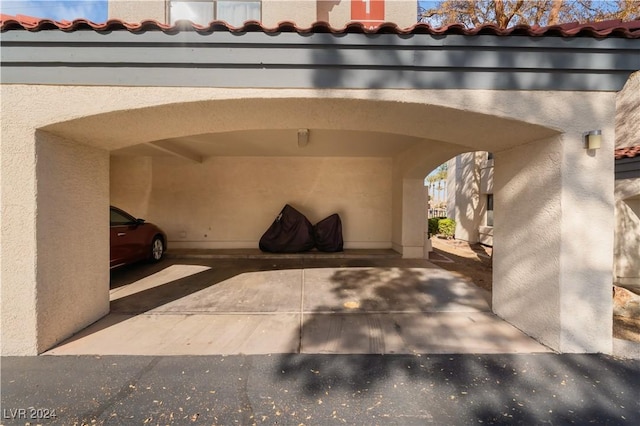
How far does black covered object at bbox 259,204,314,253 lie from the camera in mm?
7250

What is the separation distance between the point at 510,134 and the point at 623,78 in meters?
1.05

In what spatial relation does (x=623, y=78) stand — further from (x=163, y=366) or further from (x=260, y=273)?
(x=260, y=273)

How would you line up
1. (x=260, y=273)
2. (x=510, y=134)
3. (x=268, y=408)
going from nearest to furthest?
(x=268, y=408) → (x=510, y=134) → (x=260, y=273)

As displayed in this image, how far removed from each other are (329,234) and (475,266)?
4.24 m

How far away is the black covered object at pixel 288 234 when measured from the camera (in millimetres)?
7250

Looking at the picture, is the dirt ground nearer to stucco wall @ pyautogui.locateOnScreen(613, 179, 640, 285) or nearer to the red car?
stucco wall @ pyautogui.locateOnScreen(613, 179, 640, 285)

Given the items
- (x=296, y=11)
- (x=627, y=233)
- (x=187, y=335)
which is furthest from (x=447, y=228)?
(x=187, y=335)

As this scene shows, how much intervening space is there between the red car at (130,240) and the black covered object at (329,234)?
410 cm

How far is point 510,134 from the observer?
2.85m

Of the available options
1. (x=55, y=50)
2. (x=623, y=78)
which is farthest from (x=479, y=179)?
(x=55, y=50)

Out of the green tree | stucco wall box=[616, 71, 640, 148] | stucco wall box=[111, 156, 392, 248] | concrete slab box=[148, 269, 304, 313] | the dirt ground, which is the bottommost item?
the dirt ground

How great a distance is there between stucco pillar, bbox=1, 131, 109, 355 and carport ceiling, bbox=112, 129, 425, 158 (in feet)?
9.52

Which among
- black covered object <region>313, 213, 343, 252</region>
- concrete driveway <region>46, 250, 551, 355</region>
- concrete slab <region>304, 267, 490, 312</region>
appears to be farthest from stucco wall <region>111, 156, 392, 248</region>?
concrete slab <region>304, 267, 490, 312</region>

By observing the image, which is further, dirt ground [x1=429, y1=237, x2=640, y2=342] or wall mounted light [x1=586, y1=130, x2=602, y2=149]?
dirt ground [x1=429, y1=237, x2=640, y2=342]
